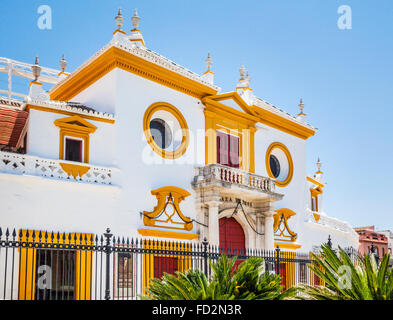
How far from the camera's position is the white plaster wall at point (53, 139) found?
15.2 m

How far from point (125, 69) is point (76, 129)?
9.44 ft

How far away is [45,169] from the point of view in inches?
582

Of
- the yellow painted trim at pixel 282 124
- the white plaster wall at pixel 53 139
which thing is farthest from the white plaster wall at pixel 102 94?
the yellow painted trim at pixel 282 124

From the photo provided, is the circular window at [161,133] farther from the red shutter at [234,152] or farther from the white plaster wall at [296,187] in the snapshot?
the white plaster wall at [296,187]

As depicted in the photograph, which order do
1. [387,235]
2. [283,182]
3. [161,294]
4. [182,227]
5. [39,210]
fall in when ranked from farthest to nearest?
[387,235] < [283,182] < [182,227] < [39,210] < [161,294]

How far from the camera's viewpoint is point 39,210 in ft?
47.0

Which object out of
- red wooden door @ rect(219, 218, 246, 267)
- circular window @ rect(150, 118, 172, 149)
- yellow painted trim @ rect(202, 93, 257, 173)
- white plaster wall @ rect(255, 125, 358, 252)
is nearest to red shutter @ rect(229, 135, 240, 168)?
yellow painted trim @ rect(202, 93, 257, 173)

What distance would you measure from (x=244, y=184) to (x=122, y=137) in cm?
533

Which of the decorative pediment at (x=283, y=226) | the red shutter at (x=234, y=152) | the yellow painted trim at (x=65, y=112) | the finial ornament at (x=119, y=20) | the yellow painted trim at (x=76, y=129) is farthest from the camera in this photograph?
the decorative pediment at (x=283, y=226)

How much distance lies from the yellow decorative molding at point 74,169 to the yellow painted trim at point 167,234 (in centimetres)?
273

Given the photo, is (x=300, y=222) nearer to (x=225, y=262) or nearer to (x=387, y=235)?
(x=225, y=262)

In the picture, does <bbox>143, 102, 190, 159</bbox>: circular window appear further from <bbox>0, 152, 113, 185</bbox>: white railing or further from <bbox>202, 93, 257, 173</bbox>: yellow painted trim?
<bbox>0, 152, 113, 185</bbox>: white railing

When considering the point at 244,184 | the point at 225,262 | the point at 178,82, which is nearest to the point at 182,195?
the point at 244,184
